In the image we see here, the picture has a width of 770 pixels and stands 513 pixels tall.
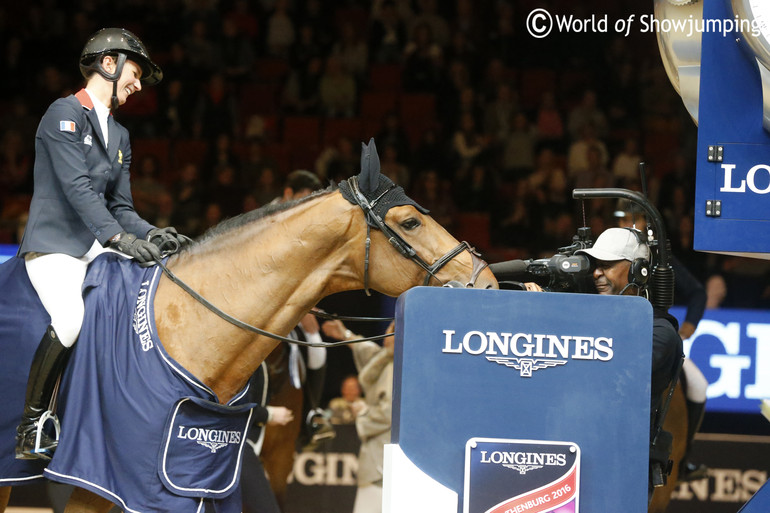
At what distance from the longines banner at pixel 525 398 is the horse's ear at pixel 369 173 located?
4.06ft

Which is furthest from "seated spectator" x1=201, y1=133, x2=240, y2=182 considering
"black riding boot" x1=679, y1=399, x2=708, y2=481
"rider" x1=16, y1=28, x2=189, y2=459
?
"rider" x1=16, y1=28, x2=189, y2=459

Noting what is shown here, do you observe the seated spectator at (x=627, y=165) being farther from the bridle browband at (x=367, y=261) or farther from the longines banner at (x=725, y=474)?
the bridle browband at (x=367, y=261)

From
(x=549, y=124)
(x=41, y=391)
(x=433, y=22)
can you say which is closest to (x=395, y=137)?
(x=549, y=124)

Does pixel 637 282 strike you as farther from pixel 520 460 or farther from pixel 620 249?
pixel 520 460

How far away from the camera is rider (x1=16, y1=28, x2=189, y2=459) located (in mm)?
3227

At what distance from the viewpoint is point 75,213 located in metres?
3.44

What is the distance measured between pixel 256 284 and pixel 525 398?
143cm

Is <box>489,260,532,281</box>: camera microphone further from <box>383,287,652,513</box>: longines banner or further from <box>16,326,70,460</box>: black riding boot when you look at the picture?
<box>16,326,70,460</box>: black riding boot

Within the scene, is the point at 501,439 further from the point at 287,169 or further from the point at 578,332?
the point at 287,169

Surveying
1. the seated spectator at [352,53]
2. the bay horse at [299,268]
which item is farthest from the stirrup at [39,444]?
the seated spectator at [352,53]

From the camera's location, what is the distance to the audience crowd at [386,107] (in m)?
8.45

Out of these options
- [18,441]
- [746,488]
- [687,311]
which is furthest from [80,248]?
[746,488]

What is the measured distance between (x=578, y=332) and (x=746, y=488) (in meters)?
4.56

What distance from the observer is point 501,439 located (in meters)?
2.13
